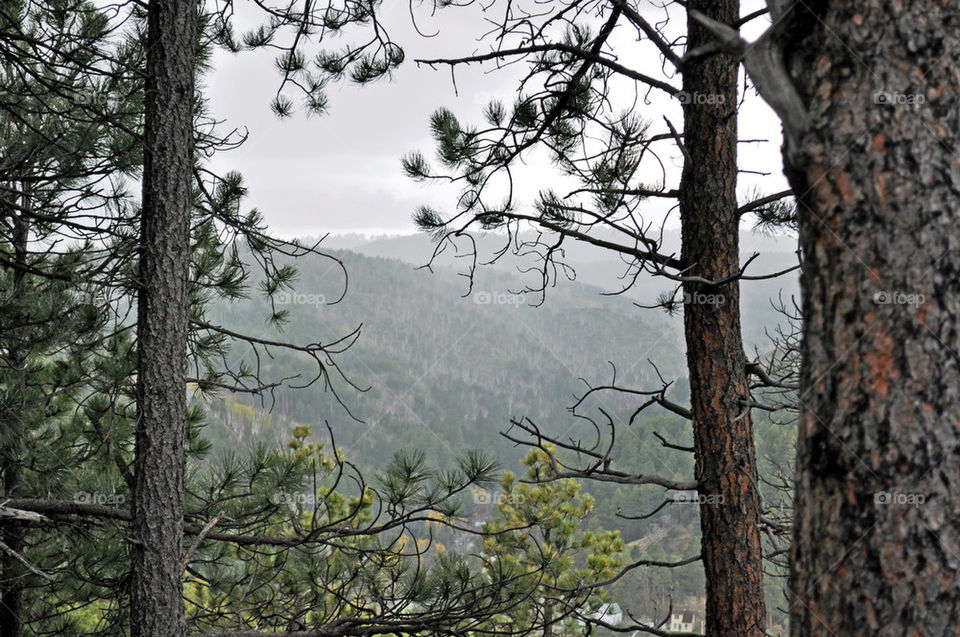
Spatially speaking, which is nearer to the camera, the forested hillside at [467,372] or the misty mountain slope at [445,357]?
the forested hillside at [467,372]

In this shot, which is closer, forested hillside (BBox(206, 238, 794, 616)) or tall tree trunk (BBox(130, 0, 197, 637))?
tall tree trunk (BBox(130, 0, 197, 637))

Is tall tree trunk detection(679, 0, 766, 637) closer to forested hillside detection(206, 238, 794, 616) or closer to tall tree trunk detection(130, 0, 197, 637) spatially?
tall tree trunk detection(130, 0, 197, 637)

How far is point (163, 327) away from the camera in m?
2.46

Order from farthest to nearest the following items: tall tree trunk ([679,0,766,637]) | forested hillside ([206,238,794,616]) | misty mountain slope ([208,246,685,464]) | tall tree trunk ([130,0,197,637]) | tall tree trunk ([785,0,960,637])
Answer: misty mountain slope ([208,246,685,464]), forested hillside ([206,238,794,616]), tall tree trunk ([130,0,197,637]), tall tree trunk ([679,0,766,637]), tall tree trunk ([785,0,960,637])

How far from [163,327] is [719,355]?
6.25 ft

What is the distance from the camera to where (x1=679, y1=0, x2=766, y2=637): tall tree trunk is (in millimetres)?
2277

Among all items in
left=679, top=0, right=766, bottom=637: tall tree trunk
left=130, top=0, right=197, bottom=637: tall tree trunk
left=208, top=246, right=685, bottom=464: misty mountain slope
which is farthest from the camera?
left=208, top=246, right=685, bottom=464: misty mountain slope

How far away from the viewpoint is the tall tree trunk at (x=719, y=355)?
2.28m

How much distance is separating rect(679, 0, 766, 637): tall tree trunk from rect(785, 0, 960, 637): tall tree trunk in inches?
47.0

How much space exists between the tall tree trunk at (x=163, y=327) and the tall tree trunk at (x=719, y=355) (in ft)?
5.84

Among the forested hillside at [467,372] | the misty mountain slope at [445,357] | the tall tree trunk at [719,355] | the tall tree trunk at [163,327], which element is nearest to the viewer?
the tall tree trunk at [719,355]

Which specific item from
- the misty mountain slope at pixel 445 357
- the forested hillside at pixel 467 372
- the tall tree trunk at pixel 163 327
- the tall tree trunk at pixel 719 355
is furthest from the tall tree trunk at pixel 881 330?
the misty mountain slope at pixel 445 357

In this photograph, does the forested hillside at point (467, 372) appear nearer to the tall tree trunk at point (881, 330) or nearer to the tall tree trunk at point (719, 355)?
the tall tree trunk at point (719, 355)

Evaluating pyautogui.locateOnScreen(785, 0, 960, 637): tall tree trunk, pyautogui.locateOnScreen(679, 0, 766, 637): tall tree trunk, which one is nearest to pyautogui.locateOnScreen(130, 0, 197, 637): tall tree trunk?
pyautogui.locateOnScreen(679, 0, 766, 637): tall tree trunk
